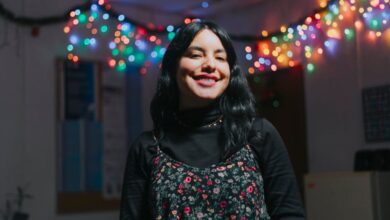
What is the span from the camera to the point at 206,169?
1.08m

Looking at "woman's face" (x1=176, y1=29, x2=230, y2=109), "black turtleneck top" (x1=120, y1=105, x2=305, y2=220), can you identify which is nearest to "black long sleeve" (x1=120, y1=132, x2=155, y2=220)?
"black turtleneck top" (x1=120, y1=105, x2=305, y2=220)

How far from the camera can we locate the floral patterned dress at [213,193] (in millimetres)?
1054

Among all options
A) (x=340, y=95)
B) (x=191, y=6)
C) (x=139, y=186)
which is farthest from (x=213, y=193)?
(x=191, y=6)

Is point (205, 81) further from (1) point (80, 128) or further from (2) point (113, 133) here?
(2) point (113, 133)

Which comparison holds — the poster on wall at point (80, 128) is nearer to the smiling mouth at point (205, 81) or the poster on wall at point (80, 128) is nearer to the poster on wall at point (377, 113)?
the poster on wall at point (377, 113)

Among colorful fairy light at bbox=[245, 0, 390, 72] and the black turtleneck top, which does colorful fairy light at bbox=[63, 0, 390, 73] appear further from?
the black turtleneck top

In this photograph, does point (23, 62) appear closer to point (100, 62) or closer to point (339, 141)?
point (100, 62)

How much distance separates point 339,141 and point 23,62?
2377mm

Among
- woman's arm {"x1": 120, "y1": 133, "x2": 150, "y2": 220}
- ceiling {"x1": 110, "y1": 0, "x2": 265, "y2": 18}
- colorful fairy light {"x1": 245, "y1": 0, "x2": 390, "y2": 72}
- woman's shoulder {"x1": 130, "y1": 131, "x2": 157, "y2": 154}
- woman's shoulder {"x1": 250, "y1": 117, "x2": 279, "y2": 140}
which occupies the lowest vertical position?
woman's arm {"x1": 120, "y1": 133, "x2": 150, "y2": 220}

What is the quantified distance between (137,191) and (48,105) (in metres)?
3.15

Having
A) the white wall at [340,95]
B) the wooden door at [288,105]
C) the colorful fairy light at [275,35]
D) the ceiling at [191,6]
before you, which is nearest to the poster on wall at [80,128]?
the colorful fairy light at [275,35]

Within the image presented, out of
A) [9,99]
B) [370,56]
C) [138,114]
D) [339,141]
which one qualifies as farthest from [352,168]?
[9,99]

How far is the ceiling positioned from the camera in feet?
15.2

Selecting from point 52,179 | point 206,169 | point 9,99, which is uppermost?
point 9,99
